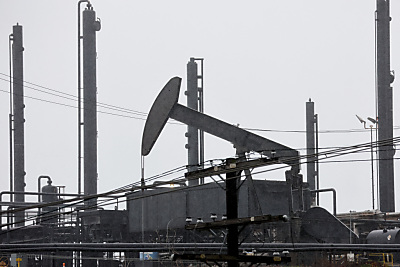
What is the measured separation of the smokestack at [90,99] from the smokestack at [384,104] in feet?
44.6

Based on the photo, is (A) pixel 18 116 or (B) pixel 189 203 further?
(A) pixel 18 116

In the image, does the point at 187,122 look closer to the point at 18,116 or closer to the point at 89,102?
the point at 89,102

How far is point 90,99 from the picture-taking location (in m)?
34.6

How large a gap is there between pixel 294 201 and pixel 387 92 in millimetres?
11985

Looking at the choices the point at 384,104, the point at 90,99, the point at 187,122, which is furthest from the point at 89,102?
the point at 384,104

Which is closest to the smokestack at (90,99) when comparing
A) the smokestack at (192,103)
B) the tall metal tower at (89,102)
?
the tall metal tower at (89,102)

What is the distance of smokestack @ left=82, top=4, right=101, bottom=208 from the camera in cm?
3403

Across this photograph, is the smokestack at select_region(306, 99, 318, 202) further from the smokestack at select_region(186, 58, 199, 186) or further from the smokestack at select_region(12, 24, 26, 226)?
the smokestack at select_region(12, 24, 26, 226)

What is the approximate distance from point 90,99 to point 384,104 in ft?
46.2

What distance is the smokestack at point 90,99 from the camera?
112 ft

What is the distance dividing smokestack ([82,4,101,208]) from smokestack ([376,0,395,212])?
535 inches

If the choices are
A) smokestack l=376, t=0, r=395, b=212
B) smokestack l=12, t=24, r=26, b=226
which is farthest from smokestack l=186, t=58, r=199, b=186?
smokestack l=12, t=24, r=26, b=226

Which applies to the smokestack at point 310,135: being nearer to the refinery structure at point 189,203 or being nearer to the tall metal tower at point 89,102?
the refinery structure at point 189,203

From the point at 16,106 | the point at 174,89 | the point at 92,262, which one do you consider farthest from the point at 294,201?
the point at 16,106
